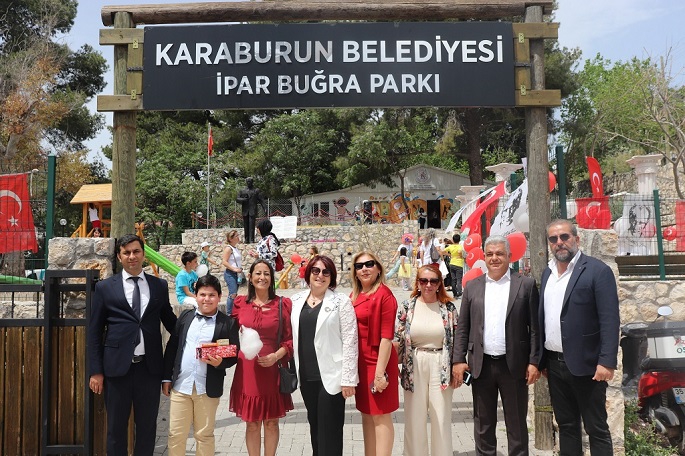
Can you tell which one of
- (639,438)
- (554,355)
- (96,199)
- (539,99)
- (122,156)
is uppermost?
(96,199)

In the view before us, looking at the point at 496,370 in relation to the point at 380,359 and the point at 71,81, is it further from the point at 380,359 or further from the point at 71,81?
the point at 71,81

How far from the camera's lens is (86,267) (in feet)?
16.7

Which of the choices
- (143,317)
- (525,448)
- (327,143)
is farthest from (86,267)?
(327,143)

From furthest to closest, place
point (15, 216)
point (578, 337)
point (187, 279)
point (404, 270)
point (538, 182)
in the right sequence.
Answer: point (404, 270)
point (187, 279)
point (15, 216)
point (538, 182)
point (578, 337)

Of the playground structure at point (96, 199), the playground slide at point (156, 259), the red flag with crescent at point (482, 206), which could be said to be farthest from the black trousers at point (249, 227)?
the red flag with crescent at point (482, 206)

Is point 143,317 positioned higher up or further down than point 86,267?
further down

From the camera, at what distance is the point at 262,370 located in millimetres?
4344

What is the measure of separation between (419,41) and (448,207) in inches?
1086

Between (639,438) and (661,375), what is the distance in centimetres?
64

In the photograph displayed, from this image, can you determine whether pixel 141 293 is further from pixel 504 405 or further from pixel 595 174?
pixel 595 174

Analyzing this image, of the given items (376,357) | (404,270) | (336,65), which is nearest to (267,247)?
(336,65)

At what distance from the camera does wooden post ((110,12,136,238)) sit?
17.6 feet

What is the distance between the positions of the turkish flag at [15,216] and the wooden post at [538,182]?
5.04m

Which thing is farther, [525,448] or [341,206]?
[341,206]
